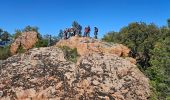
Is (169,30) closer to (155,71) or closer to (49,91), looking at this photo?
(155,71)

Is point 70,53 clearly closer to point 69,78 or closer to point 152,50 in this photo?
point 69,78

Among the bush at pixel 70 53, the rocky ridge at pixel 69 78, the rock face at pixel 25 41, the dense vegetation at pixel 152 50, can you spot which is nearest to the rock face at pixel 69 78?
the rocky ridge at pixel 69 78

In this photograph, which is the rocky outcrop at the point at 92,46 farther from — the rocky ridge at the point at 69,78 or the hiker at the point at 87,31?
the rocky ridge at the point at 69,78

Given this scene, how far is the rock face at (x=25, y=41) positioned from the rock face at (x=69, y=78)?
832 cm

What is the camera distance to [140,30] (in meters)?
60.7

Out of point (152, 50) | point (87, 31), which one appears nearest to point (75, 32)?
point (87, 31)

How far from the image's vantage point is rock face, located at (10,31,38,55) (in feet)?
175

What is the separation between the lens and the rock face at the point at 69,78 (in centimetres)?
3941

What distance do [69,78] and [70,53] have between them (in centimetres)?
622

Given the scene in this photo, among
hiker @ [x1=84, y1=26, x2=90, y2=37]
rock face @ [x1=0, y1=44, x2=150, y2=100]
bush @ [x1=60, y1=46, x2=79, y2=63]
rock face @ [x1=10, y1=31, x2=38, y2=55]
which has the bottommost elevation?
rock face @ [x1=0, y1=44, x2=150, y2=100]

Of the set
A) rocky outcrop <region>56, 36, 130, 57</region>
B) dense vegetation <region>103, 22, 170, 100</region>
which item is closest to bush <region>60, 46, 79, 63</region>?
rocky outcrop <region>56, 36, 130, 57</region>

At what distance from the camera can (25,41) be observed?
53.5 m

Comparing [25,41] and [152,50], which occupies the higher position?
[25,41]

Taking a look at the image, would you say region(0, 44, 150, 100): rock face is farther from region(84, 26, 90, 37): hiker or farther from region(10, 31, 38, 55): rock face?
region(10, 31, 38, 55): rock face
